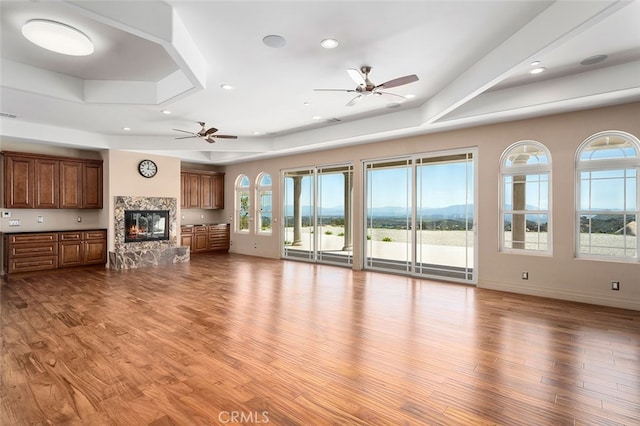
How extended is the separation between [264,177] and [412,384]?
805cm

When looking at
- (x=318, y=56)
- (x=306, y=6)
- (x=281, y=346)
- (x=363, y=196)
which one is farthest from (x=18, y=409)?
(x=363, y=196)

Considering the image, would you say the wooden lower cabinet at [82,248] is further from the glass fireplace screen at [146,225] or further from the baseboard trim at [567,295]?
the baseboard trim at [567,295]

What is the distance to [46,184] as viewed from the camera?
7.32 m

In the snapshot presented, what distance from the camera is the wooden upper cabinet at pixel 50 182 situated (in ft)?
22.5

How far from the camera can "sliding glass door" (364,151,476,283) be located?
6258mm

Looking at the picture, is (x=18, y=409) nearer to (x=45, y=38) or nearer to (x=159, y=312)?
(x=159, y=312)

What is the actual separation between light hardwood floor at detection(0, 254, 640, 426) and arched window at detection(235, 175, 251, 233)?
17.0ft

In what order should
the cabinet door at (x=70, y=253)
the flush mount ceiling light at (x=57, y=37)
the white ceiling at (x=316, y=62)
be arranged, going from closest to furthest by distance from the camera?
the white ceiling at (x=316, y=62) < the flush mount ceiling light at (x=57, y=37) < the cabinet door at (x=70, y=253)

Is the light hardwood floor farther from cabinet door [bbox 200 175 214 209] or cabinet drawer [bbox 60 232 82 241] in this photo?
cabinet door [bbox 200 175 214 209]

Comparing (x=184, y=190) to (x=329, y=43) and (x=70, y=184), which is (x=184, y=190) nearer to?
(x=70, y=184)

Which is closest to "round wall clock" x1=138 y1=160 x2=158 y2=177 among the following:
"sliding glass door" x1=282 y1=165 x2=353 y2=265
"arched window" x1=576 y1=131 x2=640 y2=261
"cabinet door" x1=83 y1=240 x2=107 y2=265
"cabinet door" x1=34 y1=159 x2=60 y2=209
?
"cabinet door" x1=34 y1=159 x2=60 y2=209

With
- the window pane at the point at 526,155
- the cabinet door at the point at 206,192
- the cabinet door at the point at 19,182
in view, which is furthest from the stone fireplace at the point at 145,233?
the window pane at the point at 526,155

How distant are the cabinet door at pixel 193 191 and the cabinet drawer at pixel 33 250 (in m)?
3.52

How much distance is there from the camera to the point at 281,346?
3.33 meters
